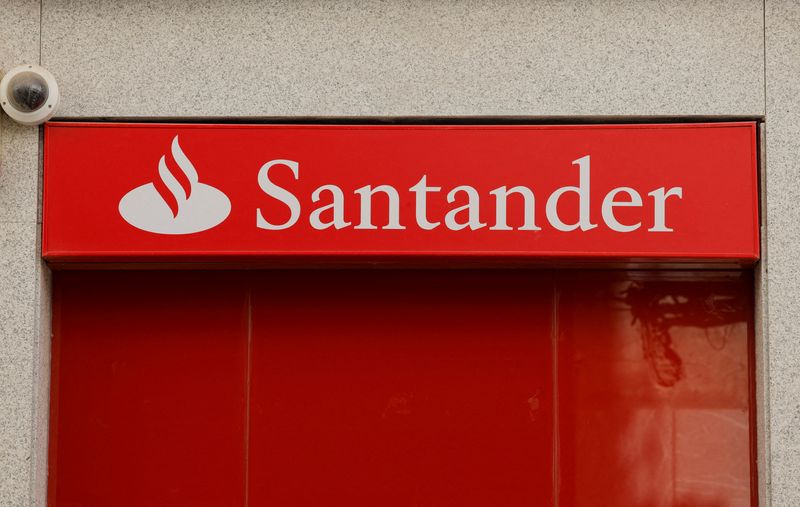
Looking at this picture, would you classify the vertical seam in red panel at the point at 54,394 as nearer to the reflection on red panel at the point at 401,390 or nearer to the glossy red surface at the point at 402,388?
the glossy red surface at the point at 402,388

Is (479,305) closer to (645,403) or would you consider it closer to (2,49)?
(645,403)

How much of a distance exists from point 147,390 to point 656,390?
3160 mm

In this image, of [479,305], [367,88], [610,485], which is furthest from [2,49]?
[610,485]

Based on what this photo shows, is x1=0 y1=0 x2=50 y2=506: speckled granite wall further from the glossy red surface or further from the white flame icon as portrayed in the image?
the white flame icon

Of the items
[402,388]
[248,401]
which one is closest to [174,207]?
[248,401]

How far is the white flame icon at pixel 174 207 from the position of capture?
5781 millimetres

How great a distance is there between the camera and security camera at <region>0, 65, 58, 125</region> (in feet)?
18.8

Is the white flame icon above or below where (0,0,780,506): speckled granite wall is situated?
below

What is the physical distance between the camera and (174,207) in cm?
580

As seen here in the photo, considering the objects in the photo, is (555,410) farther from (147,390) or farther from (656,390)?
(147,390)

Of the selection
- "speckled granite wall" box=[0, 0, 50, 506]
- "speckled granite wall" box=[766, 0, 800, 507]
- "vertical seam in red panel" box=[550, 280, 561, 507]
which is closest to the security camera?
"speckled granite wall" box=[0, 0, 50, 506]

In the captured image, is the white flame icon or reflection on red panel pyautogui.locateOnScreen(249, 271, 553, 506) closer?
the white flame icon

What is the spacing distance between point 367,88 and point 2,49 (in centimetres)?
220

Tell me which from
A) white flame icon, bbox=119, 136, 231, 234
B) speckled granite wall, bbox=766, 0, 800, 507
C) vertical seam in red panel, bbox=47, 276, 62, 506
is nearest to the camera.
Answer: speckled granite wall, bbox=766, 0, 800, 507
